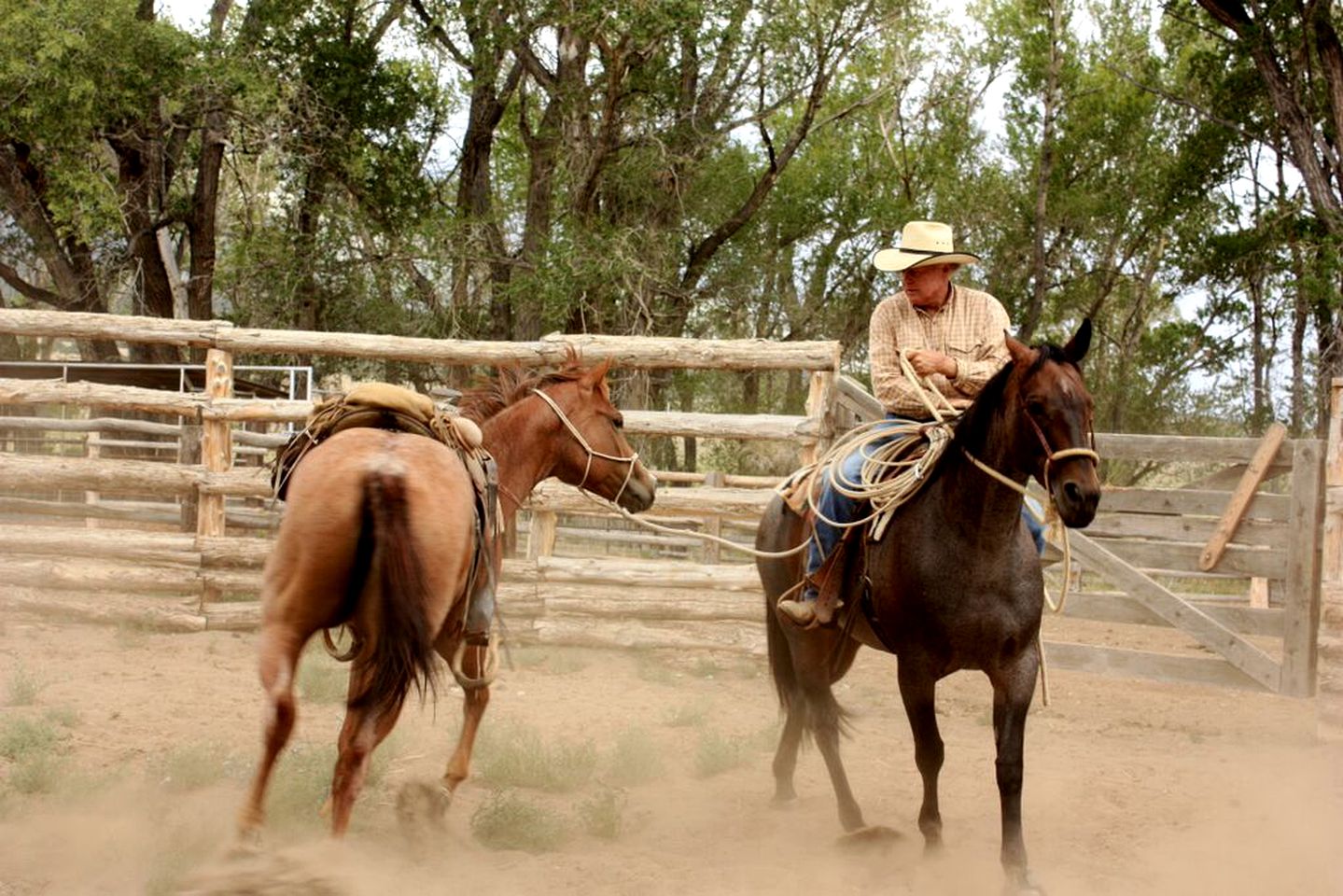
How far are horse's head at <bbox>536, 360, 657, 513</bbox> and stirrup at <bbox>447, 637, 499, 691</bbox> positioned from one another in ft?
3.11

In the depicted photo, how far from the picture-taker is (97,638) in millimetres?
8312

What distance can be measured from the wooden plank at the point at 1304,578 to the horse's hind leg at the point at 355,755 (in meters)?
6.27

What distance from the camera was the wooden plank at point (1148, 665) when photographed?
26.3 feet

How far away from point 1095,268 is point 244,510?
20.3 meters

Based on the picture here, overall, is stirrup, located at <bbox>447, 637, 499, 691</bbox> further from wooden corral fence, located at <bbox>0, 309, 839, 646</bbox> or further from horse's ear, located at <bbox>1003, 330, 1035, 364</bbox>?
wooden corral fence, located at <bbox>0, 309, 839, 646</bbox>

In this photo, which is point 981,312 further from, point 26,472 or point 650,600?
point 26,472

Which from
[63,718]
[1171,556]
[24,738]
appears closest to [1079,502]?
[24,738]

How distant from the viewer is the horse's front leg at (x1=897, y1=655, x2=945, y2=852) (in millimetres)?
4707

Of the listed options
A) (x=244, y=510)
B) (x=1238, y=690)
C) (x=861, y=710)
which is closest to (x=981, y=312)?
(x=861, y=710)

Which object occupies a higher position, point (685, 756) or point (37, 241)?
point (37, 241)

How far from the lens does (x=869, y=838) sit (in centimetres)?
498

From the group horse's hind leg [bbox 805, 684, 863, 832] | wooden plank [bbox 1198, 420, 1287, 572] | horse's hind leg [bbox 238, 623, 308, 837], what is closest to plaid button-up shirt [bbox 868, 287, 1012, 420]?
horse's hind leg [bbox 805, 684, 863, 832]

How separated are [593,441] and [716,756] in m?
1.84

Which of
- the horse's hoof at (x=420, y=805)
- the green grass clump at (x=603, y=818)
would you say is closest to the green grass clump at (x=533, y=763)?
the green grass clump at (x=603, y=818)
